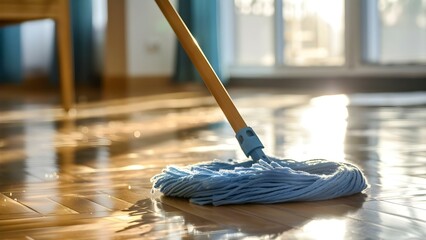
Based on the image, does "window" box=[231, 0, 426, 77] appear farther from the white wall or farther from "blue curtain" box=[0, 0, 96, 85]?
"blue curtain" box=[0, 0, 96, 85]

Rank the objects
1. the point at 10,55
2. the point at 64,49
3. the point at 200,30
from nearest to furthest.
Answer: the point at 64,49 < the point at 200,30 < the point at 10,55

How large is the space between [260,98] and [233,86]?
1418 millimetres

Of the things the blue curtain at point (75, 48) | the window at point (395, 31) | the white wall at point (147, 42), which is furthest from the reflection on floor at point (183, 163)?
the blue curtain at point (75, 48)

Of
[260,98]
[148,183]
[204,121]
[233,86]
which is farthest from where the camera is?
[233,86]

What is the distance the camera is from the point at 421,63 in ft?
15.4

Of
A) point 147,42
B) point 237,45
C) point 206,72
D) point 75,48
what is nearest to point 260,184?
point 206,72

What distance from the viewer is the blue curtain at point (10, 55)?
5.68 metres

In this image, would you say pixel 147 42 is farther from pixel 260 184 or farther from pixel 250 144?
pixel 260 184

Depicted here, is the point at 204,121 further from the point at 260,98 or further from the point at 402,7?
the point at 402,7

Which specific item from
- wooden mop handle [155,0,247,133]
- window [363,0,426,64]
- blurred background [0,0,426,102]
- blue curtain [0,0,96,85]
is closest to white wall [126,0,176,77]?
blurred background [0,0,426,102]

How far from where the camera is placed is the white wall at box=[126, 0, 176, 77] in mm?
5492

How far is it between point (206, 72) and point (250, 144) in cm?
16

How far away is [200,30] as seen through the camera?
17.6ft

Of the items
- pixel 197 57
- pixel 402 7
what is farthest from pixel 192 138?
pixel 402 7
